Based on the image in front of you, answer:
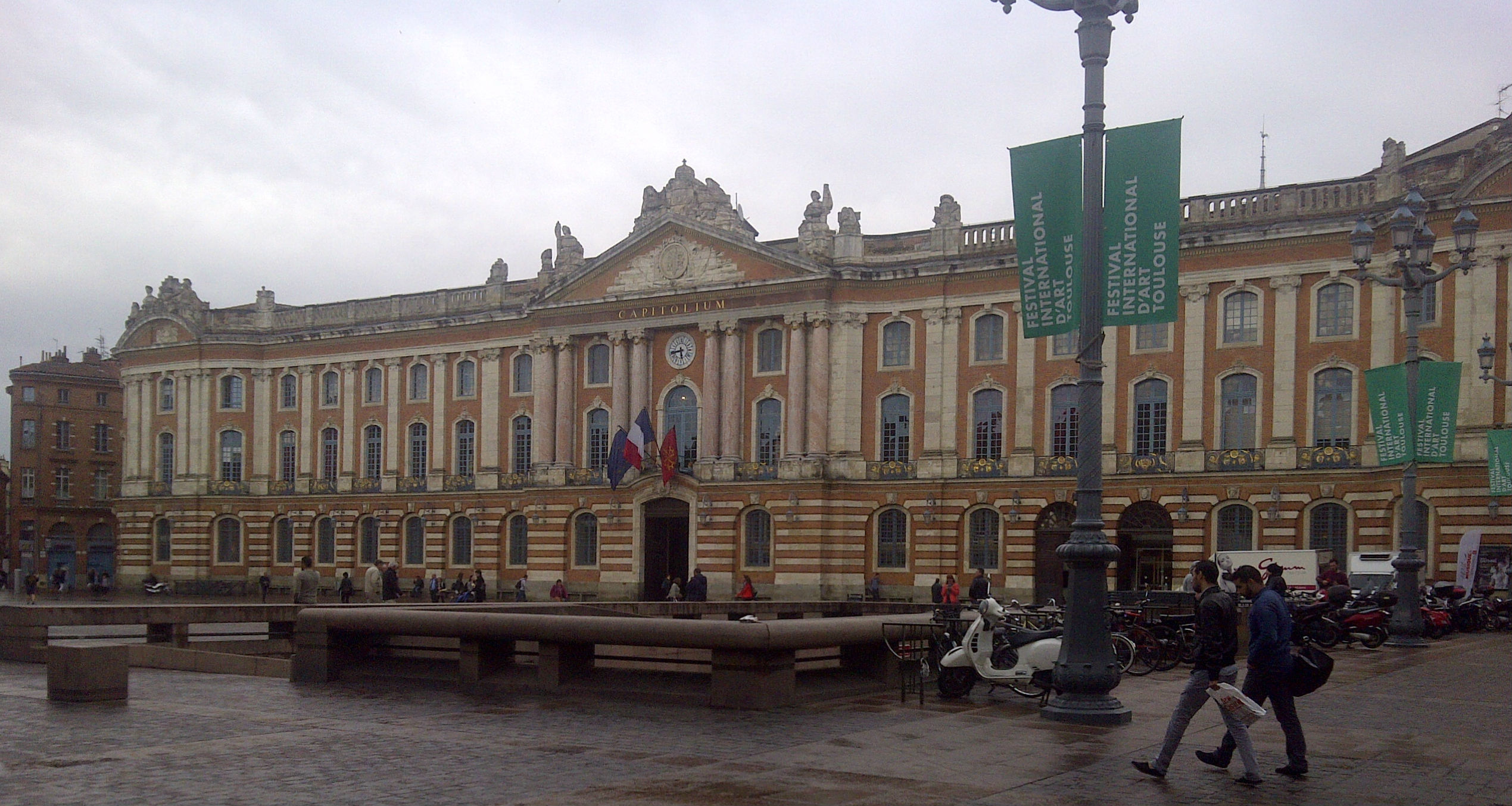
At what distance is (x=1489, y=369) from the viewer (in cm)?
3916

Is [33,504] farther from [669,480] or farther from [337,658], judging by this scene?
[337,658]

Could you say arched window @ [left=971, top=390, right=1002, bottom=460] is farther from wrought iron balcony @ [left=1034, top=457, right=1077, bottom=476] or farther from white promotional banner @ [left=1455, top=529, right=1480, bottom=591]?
white promotional banner @ [left=1455, top=529, right=1480, bottom=591]

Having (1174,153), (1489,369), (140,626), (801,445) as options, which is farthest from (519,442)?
(1174,153)

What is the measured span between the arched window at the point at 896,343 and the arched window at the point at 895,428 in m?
1.26

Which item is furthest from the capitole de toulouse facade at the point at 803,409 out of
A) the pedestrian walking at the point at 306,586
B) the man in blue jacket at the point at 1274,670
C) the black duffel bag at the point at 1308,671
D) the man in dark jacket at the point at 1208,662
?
the man in dark jacket at the point at 1208,662

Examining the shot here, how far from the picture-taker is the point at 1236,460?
4625 cm

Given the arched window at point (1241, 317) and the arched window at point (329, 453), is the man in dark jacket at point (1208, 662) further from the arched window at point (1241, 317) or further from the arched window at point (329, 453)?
the arched window at point (329, 453)

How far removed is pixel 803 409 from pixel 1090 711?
38.2 m

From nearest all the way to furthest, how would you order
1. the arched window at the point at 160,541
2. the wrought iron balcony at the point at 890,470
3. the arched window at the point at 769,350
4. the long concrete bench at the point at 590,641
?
the long concrete bench at the point at 590,641
the wrought iron balcony at the point at 890,470
the arched window at the point at 769,350
the arched window at the point at 160,541

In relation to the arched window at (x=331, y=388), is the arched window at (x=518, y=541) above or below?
below

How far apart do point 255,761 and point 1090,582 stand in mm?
8472

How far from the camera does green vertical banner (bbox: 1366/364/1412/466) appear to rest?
92.4 ft

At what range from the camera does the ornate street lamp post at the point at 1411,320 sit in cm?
2656

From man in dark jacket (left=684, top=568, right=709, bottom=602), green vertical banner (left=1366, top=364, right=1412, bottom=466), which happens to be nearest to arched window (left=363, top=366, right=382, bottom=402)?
man in dark jacket (left=684, top=568, right=709, bottom=602)
